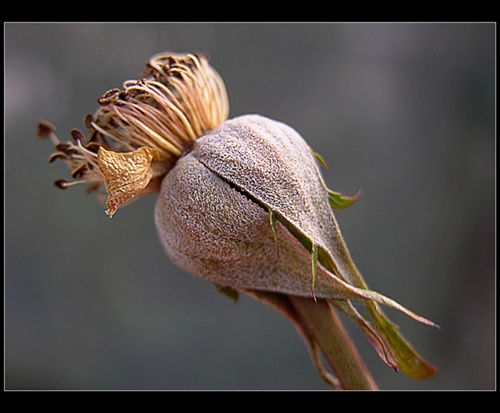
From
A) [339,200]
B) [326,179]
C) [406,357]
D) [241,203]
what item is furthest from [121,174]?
[326,179]

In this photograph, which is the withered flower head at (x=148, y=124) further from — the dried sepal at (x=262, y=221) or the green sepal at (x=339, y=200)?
the green sepal at (x=339, y=200)

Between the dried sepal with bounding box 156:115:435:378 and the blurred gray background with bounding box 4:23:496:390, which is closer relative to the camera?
the dried sepal with bounding box 156:115:435:378

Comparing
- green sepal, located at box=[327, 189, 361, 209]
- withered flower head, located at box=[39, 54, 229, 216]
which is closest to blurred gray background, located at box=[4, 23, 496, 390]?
withered flower head, located at box=[39, 54, 229, 216]

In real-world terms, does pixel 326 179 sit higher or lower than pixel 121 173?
lower

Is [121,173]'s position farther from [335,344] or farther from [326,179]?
[326,179]

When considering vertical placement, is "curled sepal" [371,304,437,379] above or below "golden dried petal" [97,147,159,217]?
below

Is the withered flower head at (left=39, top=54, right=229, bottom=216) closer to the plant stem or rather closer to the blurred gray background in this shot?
the plant stem

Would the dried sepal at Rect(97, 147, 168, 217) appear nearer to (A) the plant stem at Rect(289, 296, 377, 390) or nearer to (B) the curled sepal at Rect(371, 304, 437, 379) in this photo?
(A) the plant stem at Rect(289, 296, 377, 390)
